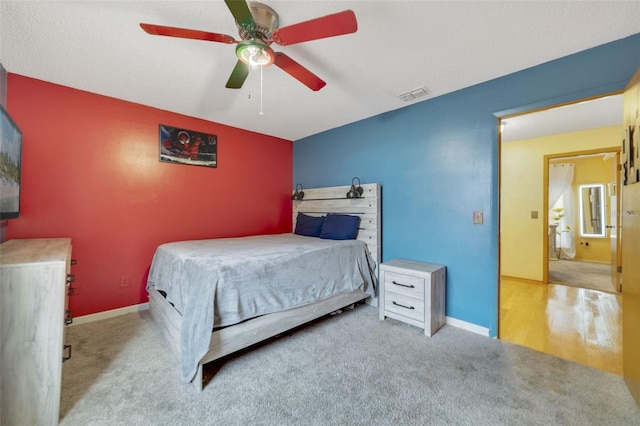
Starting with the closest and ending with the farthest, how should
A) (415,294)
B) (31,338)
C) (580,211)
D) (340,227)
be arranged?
(31,338)
(415,294)
(340,227)
(580,211)

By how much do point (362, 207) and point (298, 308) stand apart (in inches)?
62.4

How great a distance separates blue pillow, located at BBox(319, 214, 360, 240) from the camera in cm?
328

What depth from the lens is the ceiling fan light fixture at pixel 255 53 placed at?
1.49 m

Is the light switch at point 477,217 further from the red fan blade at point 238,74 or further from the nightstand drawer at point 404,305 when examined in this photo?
the red fan blade at point 238,74

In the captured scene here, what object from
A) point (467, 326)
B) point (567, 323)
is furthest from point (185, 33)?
point (567, 323)

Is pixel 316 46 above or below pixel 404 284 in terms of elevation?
above

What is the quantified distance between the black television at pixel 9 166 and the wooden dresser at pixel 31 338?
0.80 metres

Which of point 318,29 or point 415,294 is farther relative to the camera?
point 415,294

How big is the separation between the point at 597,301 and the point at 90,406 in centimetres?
530

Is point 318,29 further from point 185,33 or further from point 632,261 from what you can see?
point 632,261

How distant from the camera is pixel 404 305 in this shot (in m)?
2.59

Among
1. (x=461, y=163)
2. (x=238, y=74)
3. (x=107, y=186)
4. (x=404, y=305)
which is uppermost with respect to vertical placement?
(x=238, y=74)

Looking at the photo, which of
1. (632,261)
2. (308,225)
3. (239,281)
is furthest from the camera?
(308,225)

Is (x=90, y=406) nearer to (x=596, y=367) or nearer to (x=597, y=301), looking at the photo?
(x=596, y=367)
